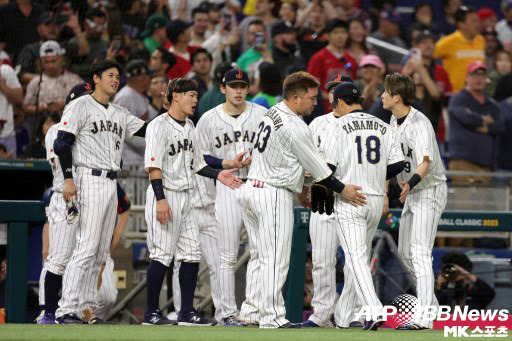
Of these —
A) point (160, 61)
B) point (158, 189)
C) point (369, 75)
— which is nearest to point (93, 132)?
point (158, 189)

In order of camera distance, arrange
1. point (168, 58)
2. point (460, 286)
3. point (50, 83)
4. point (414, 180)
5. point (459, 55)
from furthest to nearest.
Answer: point (459, 55) < point (168, 58) < point (50, 83) < point (460, 286) < point (414, 180)

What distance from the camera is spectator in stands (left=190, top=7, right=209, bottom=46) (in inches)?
547

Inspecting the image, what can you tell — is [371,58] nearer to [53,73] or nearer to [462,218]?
[462,218]

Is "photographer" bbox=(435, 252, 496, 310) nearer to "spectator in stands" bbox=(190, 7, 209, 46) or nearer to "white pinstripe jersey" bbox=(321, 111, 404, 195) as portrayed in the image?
"white pinstripe jersey" bbox=(321, 111, 404, 195)

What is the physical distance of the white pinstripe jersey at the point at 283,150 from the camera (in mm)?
8125

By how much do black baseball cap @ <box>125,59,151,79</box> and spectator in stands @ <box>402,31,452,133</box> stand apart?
10.6 feet

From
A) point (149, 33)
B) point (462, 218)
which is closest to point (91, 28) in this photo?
point (149, 33)

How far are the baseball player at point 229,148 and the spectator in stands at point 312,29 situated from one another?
460 cm

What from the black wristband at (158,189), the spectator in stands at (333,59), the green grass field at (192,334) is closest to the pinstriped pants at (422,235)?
the green grass field at (192,334)

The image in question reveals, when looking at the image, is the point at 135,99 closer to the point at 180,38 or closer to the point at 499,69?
the point at 180,38

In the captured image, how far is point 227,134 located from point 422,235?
6.44 ft

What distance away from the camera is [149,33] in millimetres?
13953

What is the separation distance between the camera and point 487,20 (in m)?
16.3

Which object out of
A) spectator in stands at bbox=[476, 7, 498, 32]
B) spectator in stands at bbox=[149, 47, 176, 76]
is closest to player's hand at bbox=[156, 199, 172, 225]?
spectator in stands at bbox=[149, 47, 176, 76]
